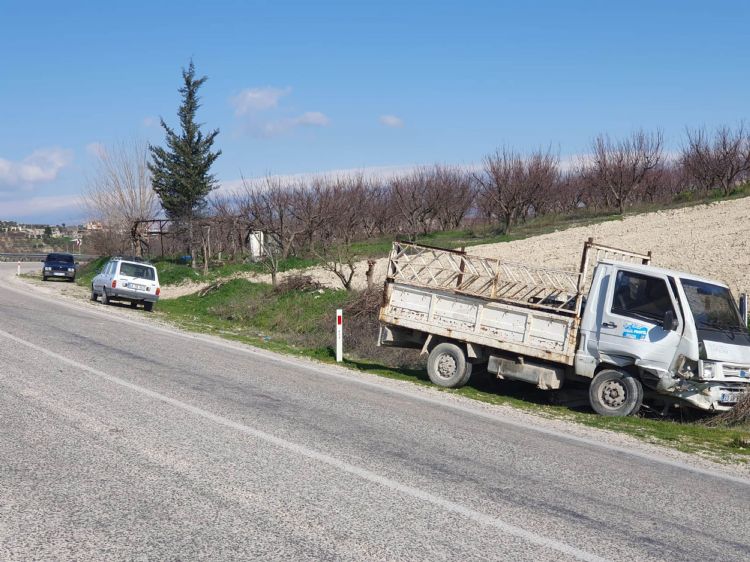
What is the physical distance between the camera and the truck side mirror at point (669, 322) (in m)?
10.5

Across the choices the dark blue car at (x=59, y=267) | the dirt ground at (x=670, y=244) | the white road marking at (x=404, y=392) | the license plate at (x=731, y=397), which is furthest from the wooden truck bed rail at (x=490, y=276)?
the dark blue car at (x=59, y=267)

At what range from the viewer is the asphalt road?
4.97 meters

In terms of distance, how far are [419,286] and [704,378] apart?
179 inches

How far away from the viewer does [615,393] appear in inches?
437

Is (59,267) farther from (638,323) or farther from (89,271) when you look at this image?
(638,323)

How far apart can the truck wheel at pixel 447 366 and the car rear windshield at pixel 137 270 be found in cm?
1618

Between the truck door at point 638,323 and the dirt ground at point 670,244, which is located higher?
the dirt ground at point 670,244

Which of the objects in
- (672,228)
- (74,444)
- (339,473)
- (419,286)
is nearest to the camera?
(339,473)

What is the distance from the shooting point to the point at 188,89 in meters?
52.4

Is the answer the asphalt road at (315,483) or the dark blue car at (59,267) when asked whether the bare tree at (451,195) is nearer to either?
the dark blue car at (59,267)

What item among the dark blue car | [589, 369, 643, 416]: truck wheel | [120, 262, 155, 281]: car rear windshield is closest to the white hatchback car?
[120, 262, 155, 281]: car rear windshield

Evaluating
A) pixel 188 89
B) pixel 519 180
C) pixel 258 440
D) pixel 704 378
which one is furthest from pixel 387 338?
pixel 188 89

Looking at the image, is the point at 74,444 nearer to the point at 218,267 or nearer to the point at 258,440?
the point at 258,440

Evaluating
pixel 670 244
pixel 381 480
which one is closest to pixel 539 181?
pixel 670 244
